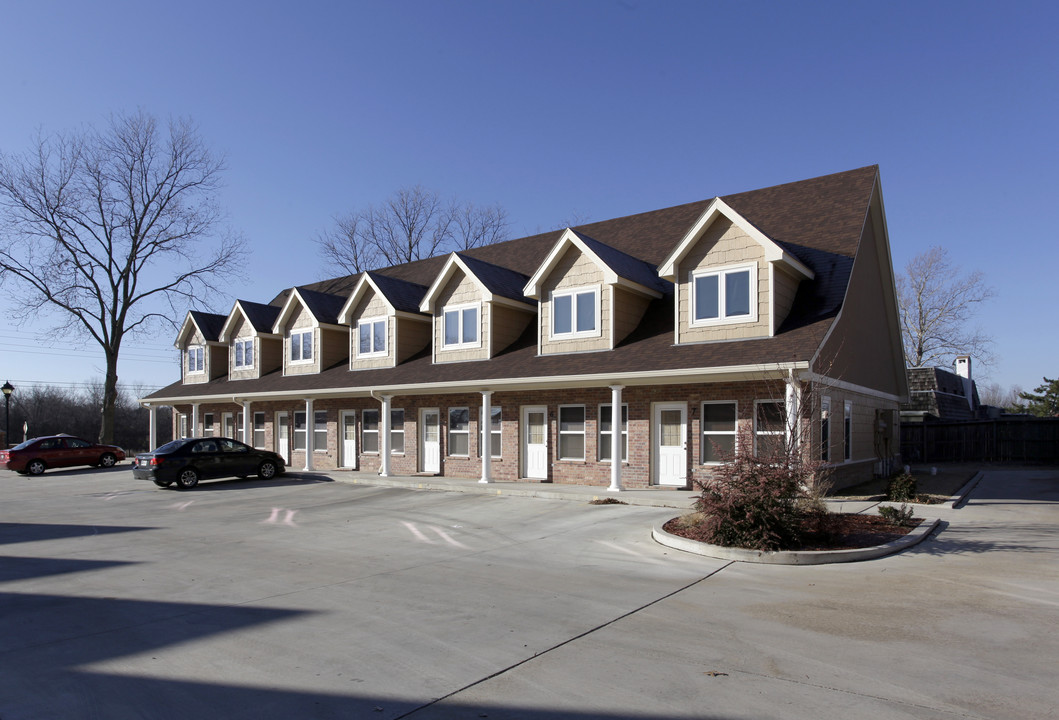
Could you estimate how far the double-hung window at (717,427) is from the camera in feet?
53.7

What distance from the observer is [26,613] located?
7520 millimetres

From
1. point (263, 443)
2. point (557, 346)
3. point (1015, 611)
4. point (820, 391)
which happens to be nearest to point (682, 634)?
point (1015, 611)

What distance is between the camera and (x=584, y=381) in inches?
683

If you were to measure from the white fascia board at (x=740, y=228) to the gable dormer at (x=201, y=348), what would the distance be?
23.5 meters

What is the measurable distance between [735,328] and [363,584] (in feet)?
35.3

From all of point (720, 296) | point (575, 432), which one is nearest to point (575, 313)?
point (575, 432)

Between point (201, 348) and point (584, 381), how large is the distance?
23142mm

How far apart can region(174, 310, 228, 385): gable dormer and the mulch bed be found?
87.5 feet

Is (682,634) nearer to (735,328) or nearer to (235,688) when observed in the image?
(235,688)

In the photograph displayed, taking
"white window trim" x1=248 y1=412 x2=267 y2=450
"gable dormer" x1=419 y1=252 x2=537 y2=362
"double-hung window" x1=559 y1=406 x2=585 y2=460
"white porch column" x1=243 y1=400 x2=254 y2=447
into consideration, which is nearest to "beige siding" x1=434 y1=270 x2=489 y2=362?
"gable dormer" x1=419 y1=252 x2=537 y2=362

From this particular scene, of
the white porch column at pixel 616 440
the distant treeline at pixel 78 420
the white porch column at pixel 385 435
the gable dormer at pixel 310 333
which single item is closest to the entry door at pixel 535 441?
the white porch column at pixel 616 440

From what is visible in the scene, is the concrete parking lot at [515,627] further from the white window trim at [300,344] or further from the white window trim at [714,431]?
the white window trim at [300,344]

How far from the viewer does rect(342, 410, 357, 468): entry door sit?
Answer: 25.2 meters

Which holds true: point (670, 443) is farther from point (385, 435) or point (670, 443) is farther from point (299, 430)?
point (299, 430)
